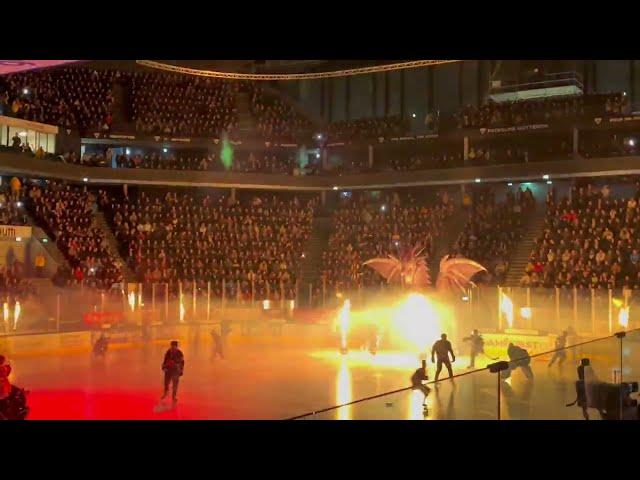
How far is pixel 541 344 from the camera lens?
78.4ft

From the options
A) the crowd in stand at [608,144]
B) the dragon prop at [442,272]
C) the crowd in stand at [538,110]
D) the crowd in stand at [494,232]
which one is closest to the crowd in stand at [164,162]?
the crowd in stand at [538,110]

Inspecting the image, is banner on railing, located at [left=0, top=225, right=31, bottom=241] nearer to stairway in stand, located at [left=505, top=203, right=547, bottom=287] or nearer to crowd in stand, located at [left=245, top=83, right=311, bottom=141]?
crowd in stand, located at [left=245, top=83, right=311, bottom=141]

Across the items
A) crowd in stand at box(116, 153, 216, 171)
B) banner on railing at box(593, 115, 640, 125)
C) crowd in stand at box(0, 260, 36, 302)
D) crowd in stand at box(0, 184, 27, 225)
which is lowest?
crowd in stand at box(0, 260, 36, 302)

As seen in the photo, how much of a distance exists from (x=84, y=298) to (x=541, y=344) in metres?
15.3

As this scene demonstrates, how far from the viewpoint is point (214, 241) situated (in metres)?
35.6

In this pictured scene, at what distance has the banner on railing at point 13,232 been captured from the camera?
98.5ft

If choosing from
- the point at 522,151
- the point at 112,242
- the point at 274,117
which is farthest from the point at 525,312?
the point at 274,117

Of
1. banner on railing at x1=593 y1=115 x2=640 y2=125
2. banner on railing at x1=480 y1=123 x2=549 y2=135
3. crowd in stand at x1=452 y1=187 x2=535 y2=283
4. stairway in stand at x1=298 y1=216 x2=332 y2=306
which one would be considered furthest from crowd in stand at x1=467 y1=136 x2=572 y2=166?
stairway in stand at x1=298 y1=216 x2=332 y2=306

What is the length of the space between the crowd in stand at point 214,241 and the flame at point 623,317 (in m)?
13.9

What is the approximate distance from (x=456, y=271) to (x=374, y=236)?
27.1 ft

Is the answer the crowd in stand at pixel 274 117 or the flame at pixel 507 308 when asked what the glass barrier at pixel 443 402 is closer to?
the flame at pixel 507 308

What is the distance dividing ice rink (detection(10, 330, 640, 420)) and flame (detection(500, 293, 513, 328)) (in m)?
1.78

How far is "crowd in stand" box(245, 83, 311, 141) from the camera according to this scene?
147ft
